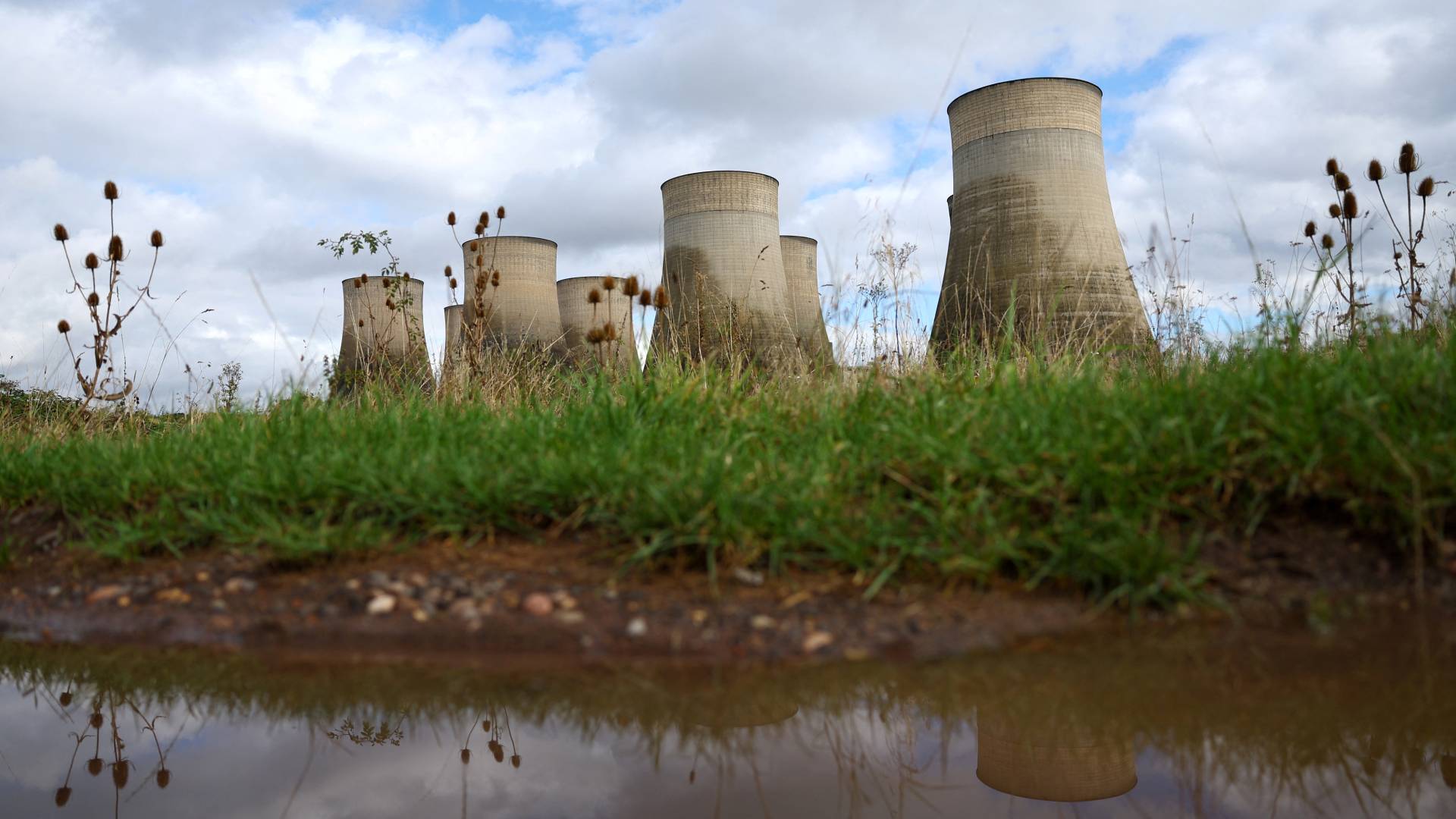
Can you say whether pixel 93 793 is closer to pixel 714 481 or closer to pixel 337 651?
pixel 337 651

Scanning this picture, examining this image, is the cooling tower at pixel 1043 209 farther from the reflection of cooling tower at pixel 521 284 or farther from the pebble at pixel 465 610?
the reflection of cooling tower at pixel 521 284

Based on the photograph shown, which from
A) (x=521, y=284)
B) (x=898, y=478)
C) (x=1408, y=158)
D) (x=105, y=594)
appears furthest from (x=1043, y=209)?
(x=521, y=284)

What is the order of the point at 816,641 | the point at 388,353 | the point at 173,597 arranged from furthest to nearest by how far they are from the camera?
1. the point at 388,353
2. the point at 173,597
3. the point at 816,641

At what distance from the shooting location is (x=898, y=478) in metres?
2.21

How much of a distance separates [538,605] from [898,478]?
853 millimetres

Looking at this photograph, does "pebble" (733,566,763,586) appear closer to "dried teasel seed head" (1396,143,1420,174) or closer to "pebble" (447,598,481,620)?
"pebble" (447,598,481,620)

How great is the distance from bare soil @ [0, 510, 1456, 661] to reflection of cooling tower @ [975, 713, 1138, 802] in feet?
1.02

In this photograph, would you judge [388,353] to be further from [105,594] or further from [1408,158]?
[1408,158]

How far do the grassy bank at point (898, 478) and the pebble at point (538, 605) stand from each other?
0.74 ft

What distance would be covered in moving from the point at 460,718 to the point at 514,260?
13.7m

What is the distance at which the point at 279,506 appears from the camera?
8.01 feet

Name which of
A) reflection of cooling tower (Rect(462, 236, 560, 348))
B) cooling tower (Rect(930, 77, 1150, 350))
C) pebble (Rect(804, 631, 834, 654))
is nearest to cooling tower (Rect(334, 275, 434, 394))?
pebble (Rect(804, 631, 834, 654))

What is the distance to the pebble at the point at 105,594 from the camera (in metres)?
2.18

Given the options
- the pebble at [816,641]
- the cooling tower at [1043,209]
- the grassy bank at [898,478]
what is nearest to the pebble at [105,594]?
the grassy bank at [898,478]
